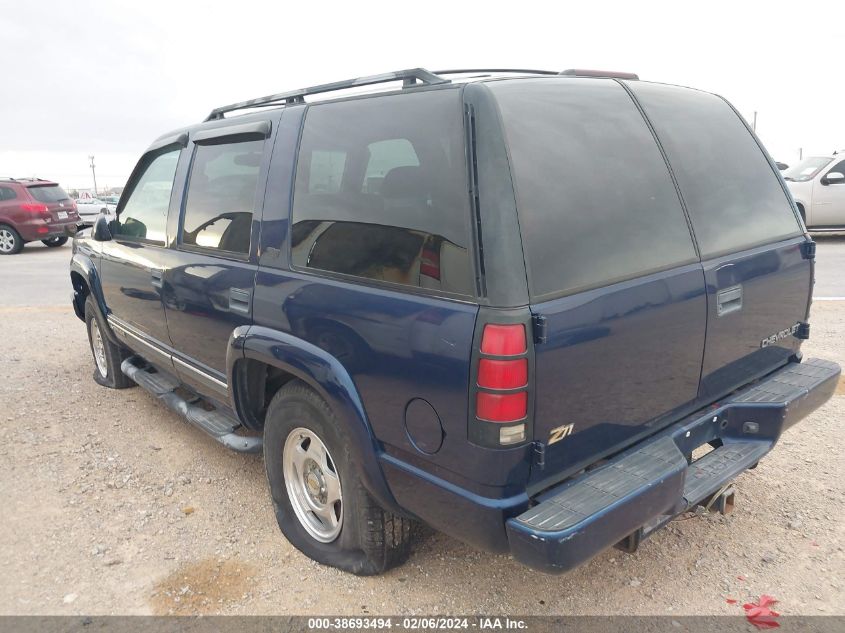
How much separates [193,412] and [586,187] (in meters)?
2.59

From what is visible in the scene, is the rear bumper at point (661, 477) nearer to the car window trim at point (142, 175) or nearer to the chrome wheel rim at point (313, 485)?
the chrome wheel rim at point (313, 485)

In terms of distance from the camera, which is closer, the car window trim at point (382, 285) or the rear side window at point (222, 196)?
the car window trim at point (382, 285)

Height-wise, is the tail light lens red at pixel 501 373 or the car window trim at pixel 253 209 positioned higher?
the car window trim at pixel 253 209

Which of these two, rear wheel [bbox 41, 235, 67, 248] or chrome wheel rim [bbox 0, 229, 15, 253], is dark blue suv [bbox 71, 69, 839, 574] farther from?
rear wheel [bbox 41, 235, 67, 248]

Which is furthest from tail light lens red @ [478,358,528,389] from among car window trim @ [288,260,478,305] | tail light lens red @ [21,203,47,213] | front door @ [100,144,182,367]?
tail light lens red @ [21,203,47,213]

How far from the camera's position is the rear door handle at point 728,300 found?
264cm

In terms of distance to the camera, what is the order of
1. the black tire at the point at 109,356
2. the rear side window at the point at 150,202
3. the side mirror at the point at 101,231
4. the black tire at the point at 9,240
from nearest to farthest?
the rear side window at the point at 150,202
the side mirror at the point at 101,231
the black tire at the point at 109,356
the black tire at the point at 9,240

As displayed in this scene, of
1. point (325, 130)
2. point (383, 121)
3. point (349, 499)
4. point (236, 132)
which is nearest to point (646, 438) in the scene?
point (349, 499)

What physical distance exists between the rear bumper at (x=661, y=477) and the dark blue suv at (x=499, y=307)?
1cm

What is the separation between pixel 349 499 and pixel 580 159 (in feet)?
5.28

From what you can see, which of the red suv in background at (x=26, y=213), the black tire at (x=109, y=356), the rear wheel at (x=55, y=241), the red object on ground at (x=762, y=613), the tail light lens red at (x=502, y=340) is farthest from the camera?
the rear wheel at (x=55, y=241)

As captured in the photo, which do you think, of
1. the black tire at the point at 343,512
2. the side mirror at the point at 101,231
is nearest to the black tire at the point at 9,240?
the side mirror at the point at 101,231

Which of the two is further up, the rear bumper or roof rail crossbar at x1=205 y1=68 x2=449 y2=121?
roof rail crossbar at x1=205 y1=68 x2=449 y2=121

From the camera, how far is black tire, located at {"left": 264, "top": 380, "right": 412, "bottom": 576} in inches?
103
